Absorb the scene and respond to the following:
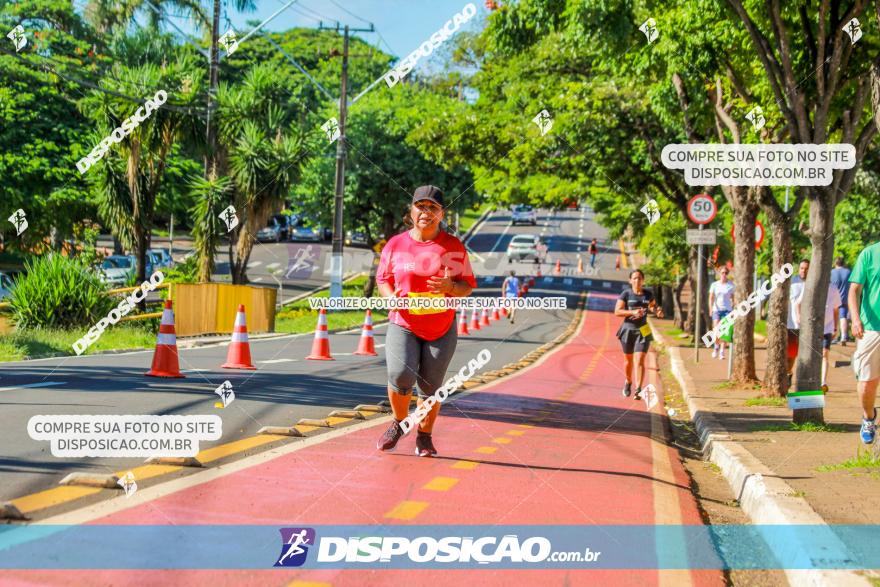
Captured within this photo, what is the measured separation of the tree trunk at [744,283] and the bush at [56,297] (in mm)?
11428

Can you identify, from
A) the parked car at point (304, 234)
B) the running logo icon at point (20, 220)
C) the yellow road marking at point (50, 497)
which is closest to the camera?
the yellow road marking at point (50, 497)

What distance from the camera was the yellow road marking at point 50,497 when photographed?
5.19m

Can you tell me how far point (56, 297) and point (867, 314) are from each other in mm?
14961

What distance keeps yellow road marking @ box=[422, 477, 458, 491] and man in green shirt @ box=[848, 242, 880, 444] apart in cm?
367

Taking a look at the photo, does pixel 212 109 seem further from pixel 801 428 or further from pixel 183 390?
pixel 801 428

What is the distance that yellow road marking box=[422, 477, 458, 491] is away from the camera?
6.53 metres

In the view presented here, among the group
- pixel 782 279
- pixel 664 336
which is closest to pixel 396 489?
pixel 782 279

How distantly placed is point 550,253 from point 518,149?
42894 millimetres

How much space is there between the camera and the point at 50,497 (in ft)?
17.8

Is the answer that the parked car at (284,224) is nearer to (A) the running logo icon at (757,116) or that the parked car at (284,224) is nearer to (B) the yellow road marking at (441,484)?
(A) the running logo icon at (757,116)

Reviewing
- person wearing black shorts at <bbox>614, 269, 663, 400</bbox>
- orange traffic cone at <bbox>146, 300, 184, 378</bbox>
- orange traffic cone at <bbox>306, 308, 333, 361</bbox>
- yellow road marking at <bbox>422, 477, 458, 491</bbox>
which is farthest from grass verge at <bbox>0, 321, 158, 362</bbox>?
yellow road marking at <bbox>422, 477, 458, 491</bbox>

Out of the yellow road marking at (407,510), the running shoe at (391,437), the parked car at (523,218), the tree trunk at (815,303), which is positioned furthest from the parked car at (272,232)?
the yellow road marking at (407,510)

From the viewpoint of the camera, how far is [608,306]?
4822 centimetres

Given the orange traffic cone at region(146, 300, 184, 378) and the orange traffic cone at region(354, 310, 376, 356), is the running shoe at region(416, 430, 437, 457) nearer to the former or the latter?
the orange traffic cone at region(146, 300, 184, 378)
